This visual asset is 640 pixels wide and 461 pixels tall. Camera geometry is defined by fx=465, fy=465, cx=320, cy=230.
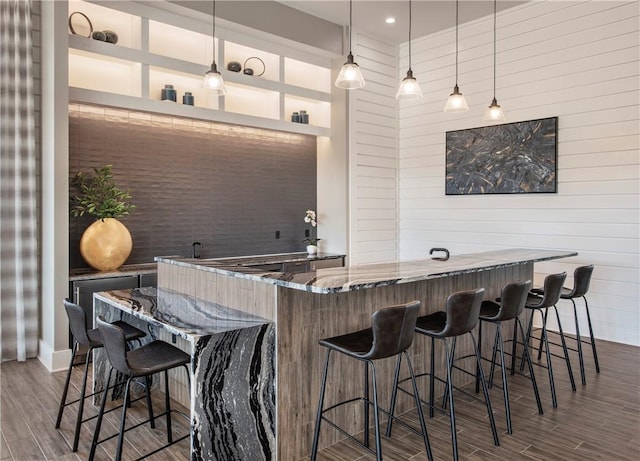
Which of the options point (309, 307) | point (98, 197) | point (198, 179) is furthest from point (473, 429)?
point (198, 179)

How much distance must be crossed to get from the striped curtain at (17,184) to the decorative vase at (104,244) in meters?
0.44

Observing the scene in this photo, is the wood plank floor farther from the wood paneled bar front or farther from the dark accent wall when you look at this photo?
the dark accent wall

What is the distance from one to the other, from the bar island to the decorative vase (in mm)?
1187

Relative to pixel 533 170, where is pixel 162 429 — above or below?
below

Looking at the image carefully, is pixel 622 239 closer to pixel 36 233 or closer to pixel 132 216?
pixel 132 216

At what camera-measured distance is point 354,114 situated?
6.31 meters

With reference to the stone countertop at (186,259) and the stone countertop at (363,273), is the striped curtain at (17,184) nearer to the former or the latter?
the stone countertop at (186,259)

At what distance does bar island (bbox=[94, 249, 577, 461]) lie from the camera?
2365 mm

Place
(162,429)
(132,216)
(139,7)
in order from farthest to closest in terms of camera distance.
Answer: (132,216) → (139,7) → (162,429)

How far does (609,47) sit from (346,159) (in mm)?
3160

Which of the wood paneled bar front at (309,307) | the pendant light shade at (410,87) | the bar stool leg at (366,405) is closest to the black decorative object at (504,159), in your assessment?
the pendant light shade at (410,87)

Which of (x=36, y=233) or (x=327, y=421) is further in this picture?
(x=36, y=233)

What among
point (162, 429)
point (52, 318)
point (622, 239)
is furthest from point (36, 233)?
point (622, 239)

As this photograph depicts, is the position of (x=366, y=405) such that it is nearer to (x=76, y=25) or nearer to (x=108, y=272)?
(x=108, y=272)
